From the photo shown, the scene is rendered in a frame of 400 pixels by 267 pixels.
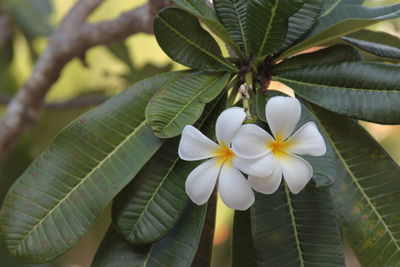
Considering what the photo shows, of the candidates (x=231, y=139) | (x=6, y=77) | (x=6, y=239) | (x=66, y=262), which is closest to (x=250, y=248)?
(x=231, y=139)

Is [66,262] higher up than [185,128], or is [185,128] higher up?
[66,262]

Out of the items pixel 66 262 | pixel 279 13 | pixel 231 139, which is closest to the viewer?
pixel 231 139

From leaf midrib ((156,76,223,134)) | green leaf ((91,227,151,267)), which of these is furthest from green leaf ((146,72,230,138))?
green leaf ((91,227,151,267))

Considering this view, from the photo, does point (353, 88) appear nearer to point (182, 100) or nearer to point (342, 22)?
point (342, 22)

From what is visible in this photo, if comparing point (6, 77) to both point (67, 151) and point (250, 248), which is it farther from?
point (250, 248)

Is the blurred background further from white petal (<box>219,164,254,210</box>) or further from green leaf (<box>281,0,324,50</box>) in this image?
white petal (<box>219,164,254,210</box>)

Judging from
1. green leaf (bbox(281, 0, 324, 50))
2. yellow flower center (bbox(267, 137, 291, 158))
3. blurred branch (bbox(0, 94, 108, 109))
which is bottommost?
yellow flower center (bbox(267, 137, 291, 158))

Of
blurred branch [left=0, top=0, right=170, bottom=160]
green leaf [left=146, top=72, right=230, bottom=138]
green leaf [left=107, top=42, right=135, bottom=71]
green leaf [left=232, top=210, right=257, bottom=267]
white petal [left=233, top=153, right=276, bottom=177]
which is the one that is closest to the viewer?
white petal [left=233, top=153, right=276, bottom=177]


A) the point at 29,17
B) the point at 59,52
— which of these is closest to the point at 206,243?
the point at 59,52
